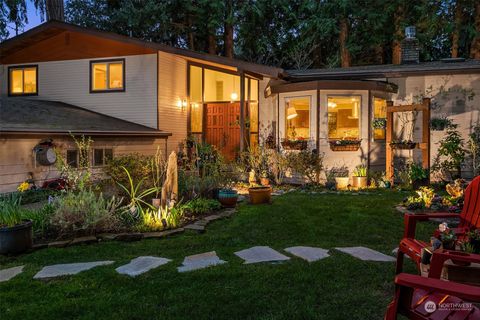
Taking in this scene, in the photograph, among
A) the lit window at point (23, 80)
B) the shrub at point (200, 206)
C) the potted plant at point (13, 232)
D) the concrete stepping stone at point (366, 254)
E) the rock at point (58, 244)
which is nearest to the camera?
the concrete stepping stone at point (366, 254)

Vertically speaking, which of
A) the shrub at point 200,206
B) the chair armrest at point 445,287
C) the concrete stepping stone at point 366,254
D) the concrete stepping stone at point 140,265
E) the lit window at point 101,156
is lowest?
the concrete stepping stone at point 140,265

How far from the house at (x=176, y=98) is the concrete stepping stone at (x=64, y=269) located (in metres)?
5.06

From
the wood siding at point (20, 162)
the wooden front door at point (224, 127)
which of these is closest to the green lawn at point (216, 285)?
the wood siding at point (20, 162)

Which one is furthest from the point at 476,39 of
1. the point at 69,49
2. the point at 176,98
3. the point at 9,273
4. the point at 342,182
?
the point at 9,273

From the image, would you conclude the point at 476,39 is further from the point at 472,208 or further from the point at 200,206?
the point at 472,208

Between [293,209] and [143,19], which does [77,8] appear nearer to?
[143,19]

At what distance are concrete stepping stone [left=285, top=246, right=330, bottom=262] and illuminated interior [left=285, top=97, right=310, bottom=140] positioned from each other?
20.7 feet

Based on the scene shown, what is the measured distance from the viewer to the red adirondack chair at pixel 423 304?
208cm

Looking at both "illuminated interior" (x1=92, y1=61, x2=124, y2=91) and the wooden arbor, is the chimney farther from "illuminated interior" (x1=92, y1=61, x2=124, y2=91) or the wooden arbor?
"illuminated interior" (x1=92, y1=61, x2=124, y2=91)

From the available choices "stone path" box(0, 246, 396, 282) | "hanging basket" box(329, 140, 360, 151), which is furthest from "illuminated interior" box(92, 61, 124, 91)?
"stone path" box(0, 246, 396, 282)

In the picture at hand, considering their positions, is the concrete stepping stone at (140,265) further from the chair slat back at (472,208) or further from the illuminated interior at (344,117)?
the illuminated interior at (344,117)

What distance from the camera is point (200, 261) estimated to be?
423 centimetres

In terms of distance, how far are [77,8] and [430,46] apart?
17.6m

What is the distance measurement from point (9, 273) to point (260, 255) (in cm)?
247
